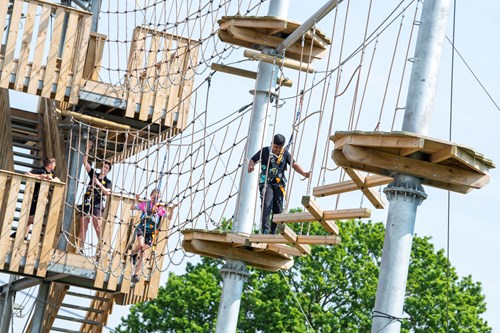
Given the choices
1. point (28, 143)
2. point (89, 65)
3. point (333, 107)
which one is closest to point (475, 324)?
point (28, 143)

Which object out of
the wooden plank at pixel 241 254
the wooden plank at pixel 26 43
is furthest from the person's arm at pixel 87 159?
the wooden plank at pixel 241 254

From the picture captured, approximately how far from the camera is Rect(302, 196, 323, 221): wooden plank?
1271 cm

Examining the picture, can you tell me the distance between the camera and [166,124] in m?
20.8

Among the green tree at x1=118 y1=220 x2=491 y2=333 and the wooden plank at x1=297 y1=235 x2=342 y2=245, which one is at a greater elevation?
the green tree at x1=118 y1=220 x2=491 y2=333

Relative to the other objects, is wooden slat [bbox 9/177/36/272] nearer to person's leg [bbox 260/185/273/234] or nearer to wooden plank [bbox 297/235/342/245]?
person's leg [bbox 260/185/273/234]

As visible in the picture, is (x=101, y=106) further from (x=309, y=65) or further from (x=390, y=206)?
(x=390, y=206)

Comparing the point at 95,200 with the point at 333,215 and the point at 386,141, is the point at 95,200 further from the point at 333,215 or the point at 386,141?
the point at 386,141

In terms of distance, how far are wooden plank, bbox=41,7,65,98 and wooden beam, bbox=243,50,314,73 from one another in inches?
177

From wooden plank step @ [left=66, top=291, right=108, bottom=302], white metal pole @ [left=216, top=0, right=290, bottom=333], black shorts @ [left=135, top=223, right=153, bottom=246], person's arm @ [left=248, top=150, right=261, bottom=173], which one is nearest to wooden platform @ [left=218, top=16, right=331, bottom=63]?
white metal pole @ [left=216, top=0, right=290, bottom=333]

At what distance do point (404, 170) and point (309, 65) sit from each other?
4497mm

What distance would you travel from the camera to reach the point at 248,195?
16469mm

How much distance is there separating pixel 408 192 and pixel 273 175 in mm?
4234

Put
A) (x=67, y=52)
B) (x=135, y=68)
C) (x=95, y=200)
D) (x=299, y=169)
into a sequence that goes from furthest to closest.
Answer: (x=135, y=68)
(x=67, y=52)
(x=95, y=200)
(x=299, y=169)

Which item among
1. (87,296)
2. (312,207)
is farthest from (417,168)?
(87,296)
